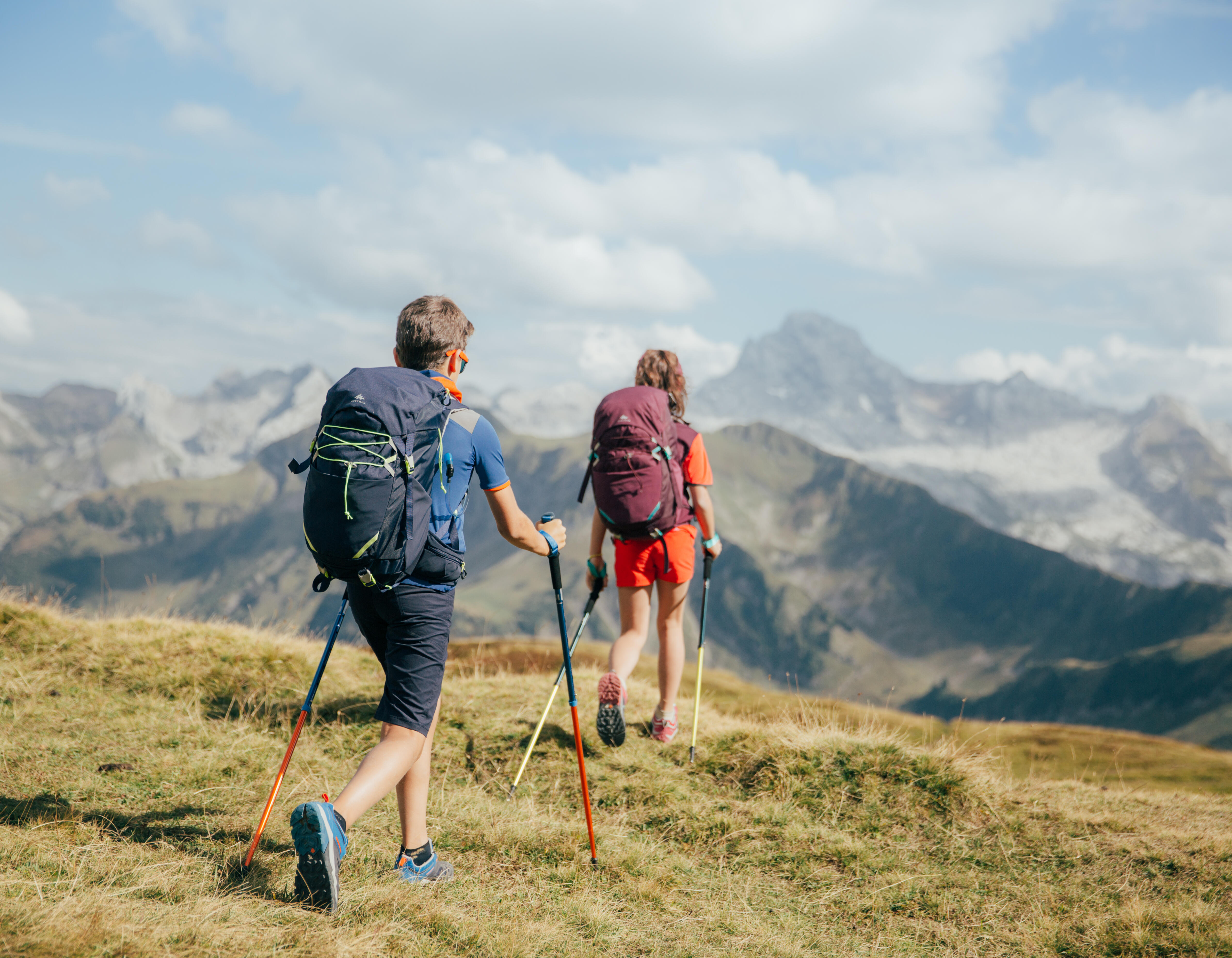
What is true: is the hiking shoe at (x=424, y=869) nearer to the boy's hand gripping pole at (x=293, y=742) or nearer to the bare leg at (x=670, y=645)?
the boy's hand gripping pole at (x=293, y=742)

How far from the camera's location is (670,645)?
30.2 ft

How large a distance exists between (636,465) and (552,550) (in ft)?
8.08

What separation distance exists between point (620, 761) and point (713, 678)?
3894 centimetres

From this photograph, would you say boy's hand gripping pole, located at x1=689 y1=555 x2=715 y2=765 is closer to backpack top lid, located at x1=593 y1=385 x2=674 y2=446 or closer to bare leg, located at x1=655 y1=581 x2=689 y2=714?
bare leg, located at x1=655 y1=581 x2=689 y2=714

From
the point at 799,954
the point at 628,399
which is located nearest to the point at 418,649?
the point at 799,954

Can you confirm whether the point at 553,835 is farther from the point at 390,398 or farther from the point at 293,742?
the point at 390,398

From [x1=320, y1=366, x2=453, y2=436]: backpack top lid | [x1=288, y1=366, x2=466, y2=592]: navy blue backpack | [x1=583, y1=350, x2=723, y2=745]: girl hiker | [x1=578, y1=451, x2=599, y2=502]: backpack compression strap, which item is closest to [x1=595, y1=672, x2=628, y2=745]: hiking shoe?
[x1=583, y1=350, x2=723, y2=745]: girl hiker

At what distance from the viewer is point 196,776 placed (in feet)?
24.8

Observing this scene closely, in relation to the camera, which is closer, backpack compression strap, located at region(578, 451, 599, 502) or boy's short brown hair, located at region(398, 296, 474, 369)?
boy's short brown hair, located at region(398, 296, 474, 369)

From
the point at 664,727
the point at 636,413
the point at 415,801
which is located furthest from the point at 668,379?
the point at 415,801

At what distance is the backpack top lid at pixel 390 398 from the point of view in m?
5.06

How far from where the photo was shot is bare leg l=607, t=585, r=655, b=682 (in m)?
8.66

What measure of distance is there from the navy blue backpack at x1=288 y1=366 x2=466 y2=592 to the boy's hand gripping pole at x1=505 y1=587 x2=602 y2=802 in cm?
247

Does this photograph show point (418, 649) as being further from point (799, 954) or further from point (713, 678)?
point (713, 678)
